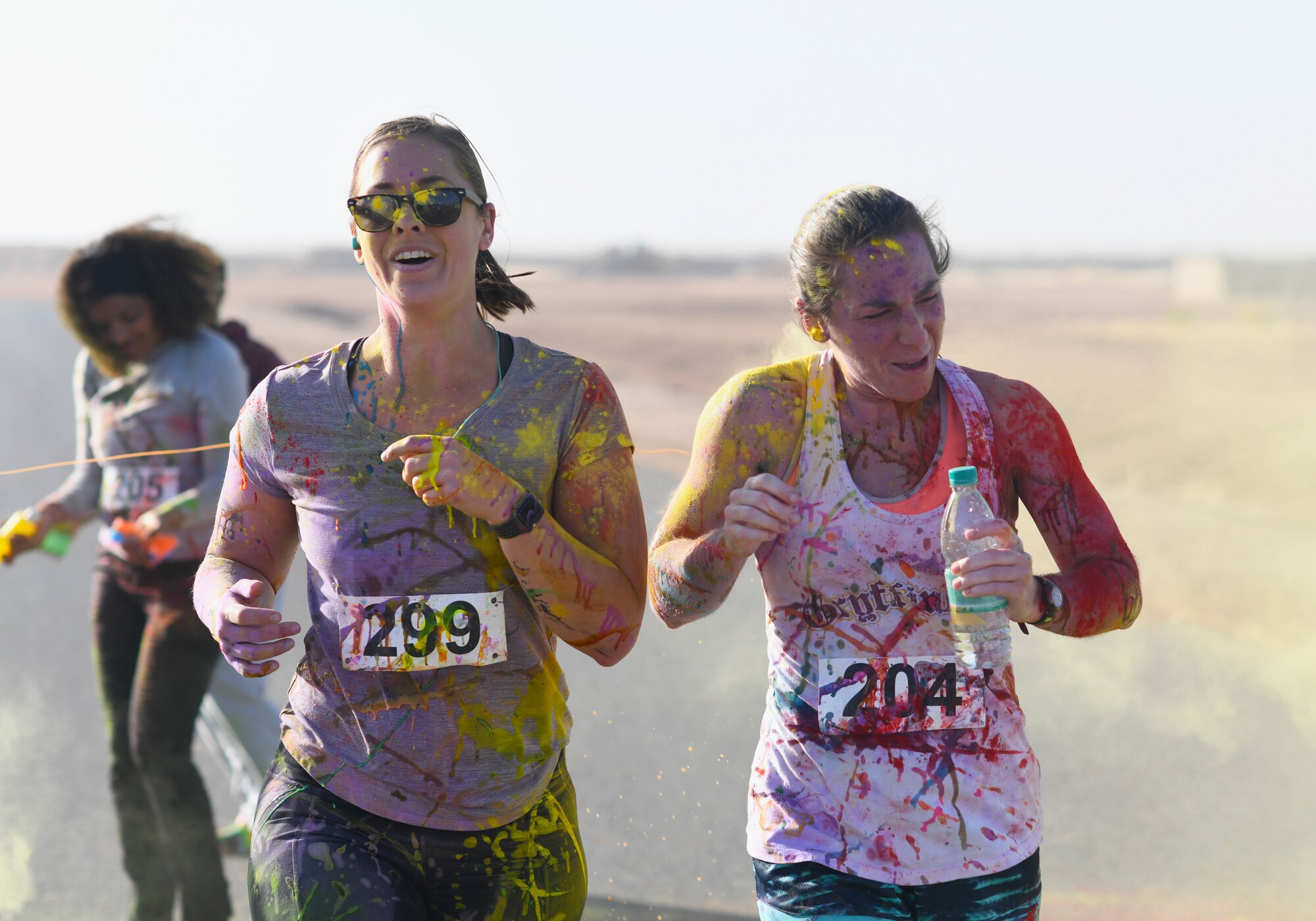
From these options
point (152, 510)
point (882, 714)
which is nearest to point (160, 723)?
point (152, 510)

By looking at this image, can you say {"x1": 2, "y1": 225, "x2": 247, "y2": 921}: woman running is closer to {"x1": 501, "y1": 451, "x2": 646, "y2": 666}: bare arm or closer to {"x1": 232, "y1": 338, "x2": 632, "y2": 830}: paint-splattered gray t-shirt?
{"x1": 232, "y1": 338, "x2": 632, "y2": 830}: paint-splattered gray t-shirt

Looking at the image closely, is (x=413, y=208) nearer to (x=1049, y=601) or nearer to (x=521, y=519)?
(x=521, y=519)

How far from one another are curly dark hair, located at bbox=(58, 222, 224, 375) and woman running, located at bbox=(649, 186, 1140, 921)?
2.48m

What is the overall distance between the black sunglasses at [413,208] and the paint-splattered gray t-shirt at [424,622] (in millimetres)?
278

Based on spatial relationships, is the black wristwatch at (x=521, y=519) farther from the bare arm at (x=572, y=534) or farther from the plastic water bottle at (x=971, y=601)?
the plastic water bottle at (x=971, y=601)

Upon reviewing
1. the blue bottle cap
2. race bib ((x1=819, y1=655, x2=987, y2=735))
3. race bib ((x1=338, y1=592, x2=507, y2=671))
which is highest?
the blue bottle cap

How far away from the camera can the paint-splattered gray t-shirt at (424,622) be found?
7.79 ft

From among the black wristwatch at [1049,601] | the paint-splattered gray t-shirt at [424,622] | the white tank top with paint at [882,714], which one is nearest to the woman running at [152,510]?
the paint-splattered gray t-shirt at [424,622]

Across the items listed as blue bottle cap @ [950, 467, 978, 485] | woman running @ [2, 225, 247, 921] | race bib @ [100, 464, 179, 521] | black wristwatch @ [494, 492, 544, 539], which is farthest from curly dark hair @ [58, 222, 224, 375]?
blue bottle cap @ [950, 467, 978, 485]

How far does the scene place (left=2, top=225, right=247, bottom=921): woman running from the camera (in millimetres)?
4188

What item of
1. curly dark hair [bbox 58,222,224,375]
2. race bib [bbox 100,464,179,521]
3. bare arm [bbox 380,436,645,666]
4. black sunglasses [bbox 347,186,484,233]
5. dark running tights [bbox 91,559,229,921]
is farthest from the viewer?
curly dark hair [bbox 58,222,224,375]

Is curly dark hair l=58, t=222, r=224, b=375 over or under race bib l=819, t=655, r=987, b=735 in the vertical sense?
over

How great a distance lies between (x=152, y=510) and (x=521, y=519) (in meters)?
2.38

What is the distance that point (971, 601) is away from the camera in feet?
7.56
